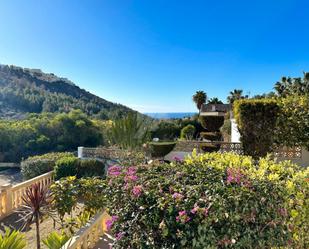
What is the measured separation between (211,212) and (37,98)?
30.0 meters

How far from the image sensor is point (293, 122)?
9.41m

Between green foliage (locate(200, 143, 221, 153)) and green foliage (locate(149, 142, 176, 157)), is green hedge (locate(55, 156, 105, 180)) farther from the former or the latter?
green foliage (locate(200, 143, 221, 153))

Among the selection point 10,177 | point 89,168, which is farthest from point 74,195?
point 10,177

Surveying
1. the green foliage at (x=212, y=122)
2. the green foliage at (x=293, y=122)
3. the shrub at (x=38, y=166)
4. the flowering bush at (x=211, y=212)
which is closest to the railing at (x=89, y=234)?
the flowering bush at (x=211, y=212)

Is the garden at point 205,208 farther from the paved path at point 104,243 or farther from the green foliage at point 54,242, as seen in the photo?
the paved path at point 104,243

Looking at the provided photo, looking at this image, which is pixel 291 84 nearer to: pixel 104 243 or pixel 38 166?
A: pixel 38 166

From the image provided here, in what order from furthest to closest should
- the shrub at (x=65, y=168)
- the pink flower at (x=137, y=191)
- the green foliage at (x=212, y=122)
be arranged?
the green foliage at (x=212, y=122) → the shrub at (x=65, y=168) → the pink flower at (x=137, y=191)

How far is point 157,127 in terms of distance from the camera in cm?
2323

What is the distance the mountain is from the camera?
25.3 m

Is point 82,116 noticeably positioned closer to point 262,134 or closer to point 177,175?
point 262,134

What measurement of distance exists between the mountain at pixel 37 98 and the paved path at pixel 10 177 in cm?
829

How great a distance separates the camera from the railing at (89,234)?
324cm

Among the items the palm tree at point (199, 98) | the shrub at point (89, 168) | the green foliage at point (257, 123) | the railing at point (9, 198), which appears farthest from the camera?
the palm tree at point (199, 98)

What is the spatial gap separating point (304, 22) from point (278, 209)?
42.8 ft
